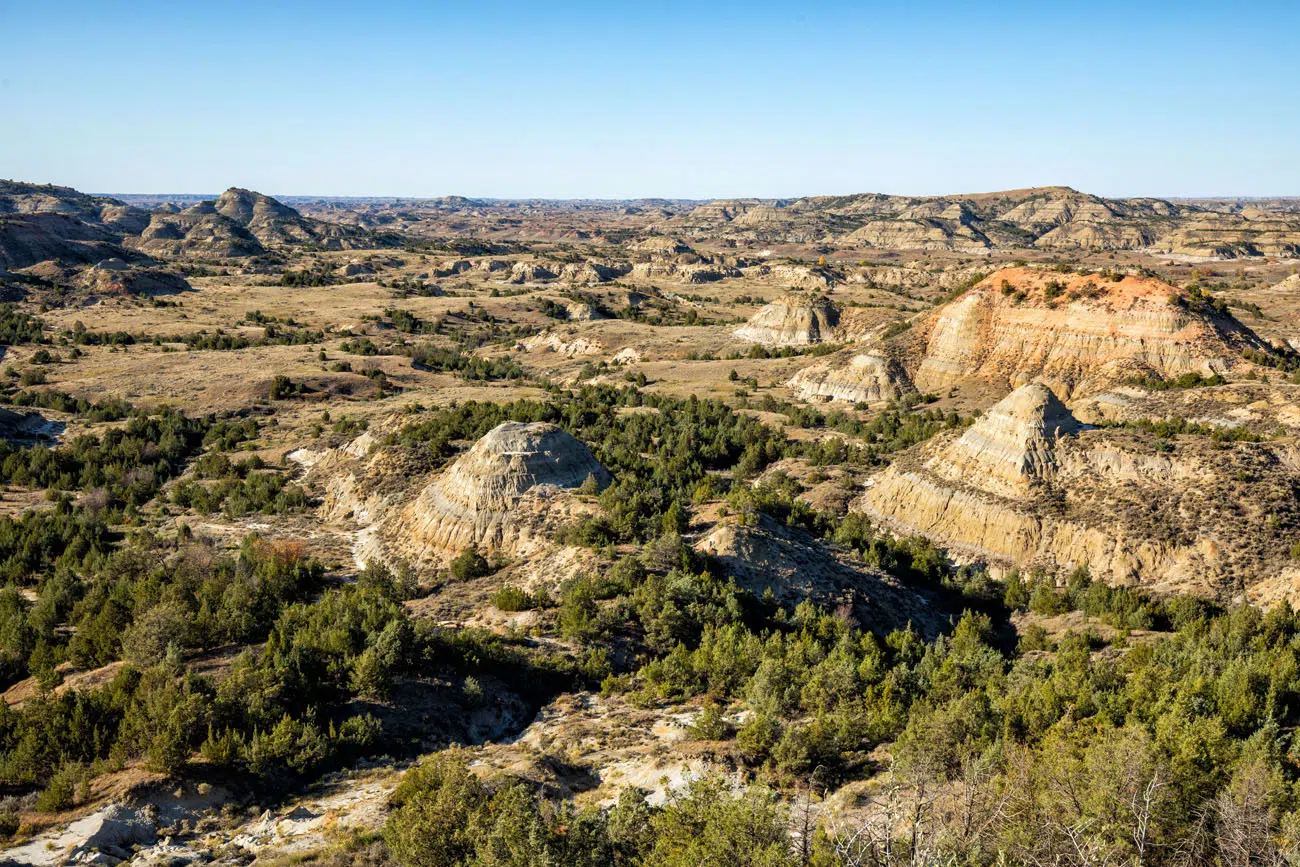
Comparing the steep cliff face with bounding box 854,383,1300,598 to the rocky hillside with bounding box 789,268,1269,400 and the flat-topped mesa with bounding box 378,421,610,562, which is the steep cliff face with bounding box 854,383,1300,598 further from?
the rocky hillside with bounding box 789,268,1269,400

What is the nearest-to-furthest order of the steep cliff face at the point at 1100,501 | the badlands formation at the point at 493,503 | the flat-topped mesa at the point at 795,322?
the steep cliff face at the point at 1100,501, the badlands formation at the point at 493,503, the flat-topped mesa at the point at 795,322

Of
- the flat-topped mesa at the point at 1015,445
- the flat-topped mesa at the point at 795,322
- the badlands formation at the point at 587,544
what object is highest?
the flat-topped mesa at the point at 795,322

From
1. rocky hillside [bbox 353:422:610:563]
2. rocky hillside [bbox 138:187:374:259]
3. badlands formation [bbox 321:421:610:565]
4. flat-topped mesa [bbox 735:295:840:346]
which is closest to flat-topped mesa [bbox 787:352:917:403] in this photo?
flat-topped mesa [bbox 735:295:840:346]

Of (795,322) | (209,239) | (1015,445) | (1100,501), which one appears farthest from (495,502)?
(209,239)

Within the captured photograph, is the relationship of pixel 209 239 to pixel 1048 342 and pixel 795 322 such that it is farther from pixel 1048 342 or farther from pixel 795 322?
pixel 1048 342

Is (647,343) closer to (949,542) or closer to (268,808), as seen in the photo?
(949,542)

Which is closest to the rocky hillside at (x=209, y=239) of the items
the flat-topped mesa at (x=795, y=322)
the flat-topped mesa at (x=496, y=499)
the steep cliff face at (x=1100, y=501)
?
the flat-topped mesa at (x=795, y=322)

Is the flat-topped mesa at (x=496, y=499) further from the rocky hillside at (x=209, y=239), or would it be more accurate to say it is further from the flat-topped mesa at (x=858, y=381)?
the rocky hillside at (x=209, y=239)
